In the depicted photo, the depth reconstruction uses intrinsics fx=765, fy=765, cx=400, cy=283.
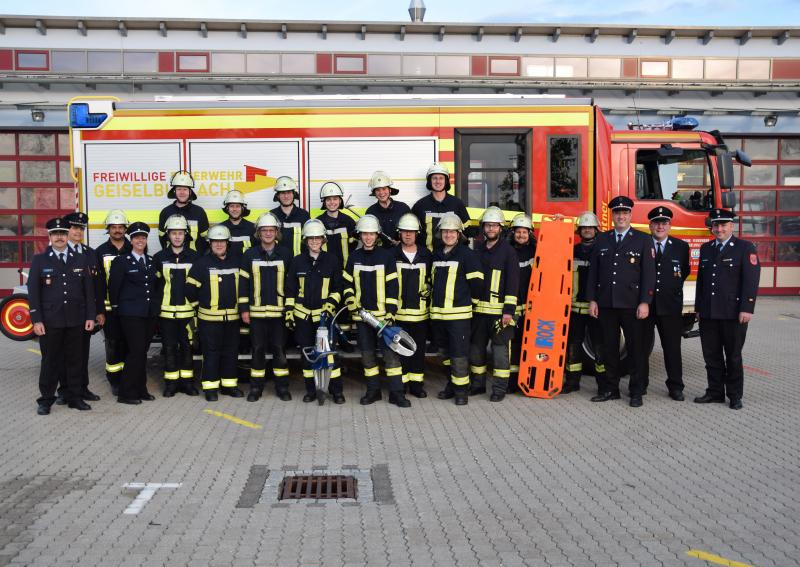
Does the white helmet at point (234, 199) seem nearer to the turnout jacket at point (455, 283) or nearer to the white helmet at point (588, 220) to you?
the turnout jacket at point (455, 283)

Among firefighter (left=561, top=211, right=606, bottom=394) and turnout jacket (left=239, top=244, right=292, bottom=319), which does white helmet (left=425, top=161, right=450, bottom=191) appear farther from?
turnout jacket (left=239, top=244, right=292, bottom=319)

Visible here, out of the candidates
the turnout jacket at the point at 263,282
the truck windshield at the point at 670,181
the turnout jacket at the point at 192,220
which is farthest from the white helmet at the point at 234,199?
the truck windshield at the point at 670,181

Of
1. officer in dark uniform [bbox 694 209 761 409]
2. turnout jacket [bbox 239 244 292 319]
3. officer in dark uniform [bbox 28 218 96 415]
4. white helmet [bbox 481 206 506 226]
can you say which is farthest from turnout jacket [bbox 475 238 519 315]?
officer in dark uniform [bbox 28 218 96 415]

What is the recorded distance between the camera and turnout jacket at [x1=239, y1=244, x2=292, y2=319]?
7.84 metres

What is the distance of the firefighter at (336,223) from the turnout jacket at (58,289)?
8.11 ft

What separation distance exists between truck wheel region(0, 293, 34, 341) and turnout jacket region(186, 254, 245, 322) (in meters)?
4.42

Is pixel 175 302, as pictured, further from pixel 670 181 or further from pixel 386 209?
pixel 670 181

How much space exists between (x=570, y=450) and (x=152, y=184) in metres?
5.48

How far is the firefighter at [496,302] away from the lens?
25.5 feet

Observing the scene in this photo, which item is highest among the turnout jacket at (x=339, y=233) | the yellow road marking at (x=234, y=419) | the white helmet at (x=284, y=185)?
the white helmet at (x=284, y=185)

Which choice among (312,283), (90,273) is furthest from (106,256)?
(312,283)

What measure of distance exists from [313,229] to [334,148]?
1403 millimetres

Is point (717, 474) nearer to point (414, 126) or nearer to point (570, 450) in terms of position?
point (570, 450)

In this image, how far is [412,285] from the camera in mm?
7770
